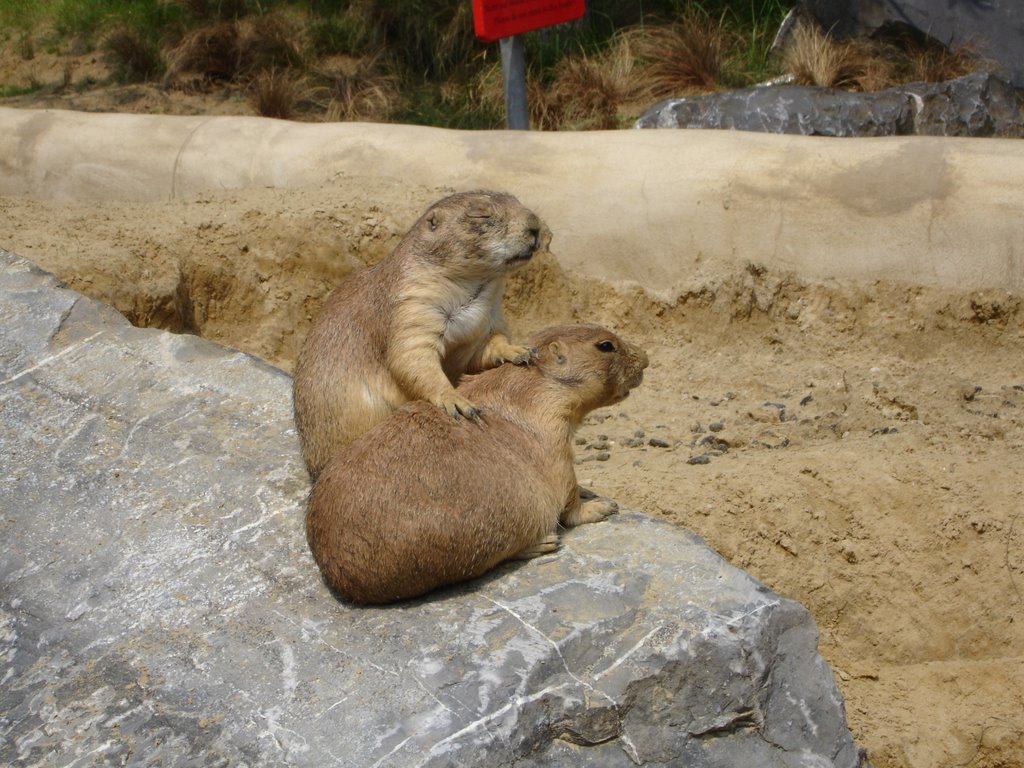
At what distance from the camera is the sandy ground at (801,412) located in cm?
624

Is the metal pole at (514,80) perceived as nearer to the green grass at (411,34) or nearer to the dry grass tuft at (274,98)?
the green grass at (411,34)

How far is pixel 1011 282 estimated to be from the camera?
8047 millimetres

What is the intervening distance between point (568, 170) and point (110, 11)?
9.68 m

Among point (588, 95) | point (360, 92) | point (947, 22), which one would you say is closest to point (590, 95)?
point (588, 95)

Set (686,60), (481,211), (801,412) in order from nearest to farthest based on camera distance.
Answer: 1. (481,211)
2. (801,412)
3. (686,60)

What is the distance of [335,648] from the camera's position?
14.3 ft

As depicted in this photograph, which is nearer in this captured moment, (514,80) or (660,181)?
(660,181)

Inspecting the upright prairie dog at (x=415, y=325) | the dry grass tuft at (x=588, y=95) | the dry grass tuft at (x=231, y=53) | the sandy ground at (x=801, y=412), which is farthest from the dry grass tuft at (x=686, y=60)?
the upright prairie dog at (x=415, y=325)

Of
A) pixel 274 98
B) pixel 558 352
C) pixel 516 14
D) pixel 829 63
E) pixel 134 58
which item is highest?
pixel 516 14

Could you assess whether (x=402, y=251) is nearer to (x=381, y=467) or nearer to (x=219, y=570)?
(x=381, y=467)

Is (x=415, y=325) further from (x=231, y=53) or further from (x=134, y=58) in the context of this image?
(x=134, y=58)

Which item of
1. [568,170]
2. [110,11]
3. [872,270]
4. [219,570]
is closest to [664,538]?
[219,570]

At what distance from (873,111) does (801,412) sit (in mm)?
4122

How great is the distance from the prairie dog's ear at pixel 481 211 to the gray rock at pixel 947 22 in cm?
848
